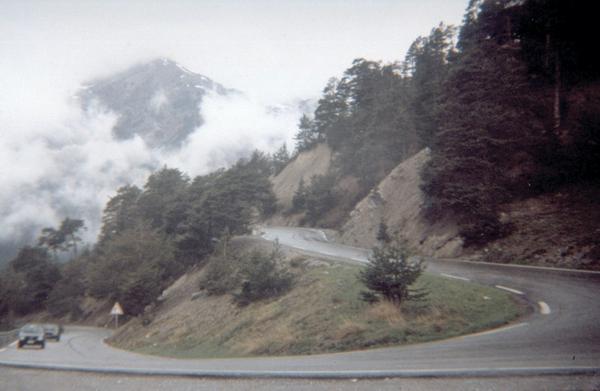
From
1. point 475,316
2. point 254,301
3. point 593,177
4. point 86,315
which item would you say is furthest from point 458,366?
point 86,315

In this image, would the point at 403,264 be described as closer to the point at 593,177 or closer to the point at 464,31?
the point at 593,177

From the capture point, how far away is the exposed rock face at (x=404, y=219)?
90.7 ft

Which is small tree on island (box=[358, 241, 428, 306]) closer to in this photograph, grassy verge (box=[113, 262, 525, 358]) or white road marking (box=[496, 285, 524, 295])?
grassy verge (box=[113, 262, 525, 358])

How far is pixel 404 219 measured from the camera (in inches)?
1334

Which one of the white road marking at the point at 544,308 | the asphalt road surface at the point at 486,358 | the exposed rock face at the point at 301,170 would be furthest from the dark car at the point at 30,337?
the exposed rock face at the point at 301,170

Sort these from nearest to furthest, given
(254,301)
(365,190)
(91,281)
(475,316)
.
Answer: (475,316) → (254,301) → (91,281) → (365,190)

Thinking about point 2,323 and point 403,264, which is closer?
point 403,264

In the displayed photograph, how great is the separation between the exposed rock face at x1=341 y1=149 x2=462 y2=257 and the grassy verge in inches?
323

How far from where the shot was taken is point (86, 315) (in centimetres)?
6656

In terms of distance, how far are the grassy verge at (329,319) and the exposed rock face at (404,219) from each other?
26.9ft

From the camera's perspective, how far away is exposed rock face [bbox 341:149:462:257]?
1089 inches

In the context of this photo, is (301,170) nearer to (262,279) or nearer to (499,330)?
(262,279)

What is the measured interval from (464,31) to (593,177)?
18844 mm

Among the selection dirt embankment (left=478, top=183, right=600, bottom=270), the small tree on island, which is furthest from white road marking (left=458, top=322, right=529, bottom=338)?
dirt embankment (left=478, top=183, right=600, bottom=270)
